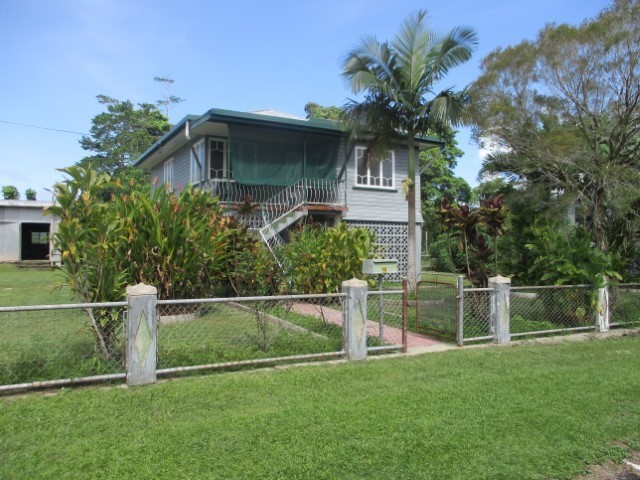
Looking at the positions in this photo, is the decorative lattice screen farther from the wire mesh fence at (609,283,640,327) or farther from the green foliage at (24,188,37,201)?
the green foliage at (24,188,37,201)

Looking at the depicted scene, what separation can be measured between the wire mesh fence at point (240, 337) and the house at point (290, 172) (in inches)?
270

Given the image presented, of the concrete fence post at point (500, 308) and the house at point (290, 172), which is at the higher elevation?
the house at point (290, 172)

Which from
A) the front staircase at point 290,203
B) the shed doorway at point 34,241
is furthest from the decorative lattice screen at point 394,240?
the shed doorway at point 34,241

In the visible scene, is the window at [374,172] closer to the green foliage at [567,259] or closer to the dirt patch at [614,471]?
the green foliage at [567,259]

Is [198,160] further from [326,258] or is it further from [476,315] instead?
[476,315]

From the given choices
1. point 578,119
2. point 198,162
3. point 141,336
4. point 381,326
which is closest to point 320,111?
point 198,162

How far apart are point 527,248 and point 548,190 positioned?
140 cm

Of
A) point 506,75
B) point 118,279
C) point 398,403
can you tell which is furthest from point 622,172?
point 118,279

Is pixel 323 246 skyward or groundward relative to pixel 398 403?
skyward

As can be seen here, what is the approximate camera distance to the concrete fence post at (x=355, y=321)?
6652mm

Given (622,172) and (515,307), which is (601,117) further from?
(515,307)

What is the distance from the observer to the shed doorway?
29845 millimetres

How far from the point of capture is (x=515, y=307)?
10250 millimetres

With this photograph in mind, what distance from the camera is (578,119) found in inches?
393
